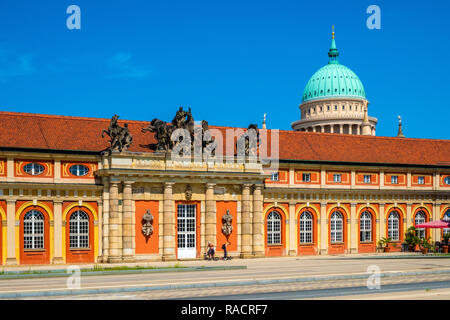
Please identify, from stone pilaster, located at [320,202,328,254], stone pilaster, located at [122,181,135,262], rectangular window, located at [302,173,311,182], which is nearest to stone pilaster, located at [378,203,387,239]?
stone pilaster, located at [320,202,328,254]

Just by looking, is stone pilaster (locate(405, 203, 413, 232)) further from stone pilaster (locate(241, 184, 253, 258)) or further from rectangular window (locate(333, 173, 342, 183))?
stone pilaster (locate(241, 184, 253, 258))

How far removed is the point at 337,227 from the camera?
60.2 meters

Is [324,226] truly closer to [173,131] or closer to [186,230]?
[186,230]

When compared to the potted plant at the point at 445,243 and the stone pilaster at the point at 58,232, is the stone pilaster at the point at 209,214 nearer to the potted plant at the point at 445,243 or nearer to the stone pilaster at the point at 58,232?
the stone pilaster at the point at 58,232

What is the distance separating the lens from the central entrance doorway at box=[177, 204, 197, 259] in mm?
52312

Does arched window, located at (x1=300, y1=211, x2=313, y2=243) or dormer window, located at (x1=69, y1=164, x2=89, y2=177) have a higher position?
dormer window, located at (x1=69, y1=164, x2=89, y2=177)

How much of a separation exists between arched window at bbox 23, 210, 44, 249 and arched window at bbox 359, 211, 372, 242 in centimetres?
2986

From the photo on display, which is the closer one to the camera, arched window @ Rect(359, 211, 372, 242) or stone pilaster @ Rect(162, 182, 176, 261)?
stone pilaster @ Rect(162, 182, 176, 261)

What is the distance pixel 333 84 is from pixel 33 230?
270 feet

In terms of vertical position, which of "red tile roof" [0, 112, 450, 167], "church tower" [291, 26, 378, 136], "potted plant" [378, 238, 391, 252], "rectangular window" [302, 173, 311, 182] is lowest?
"potted plant" [378, 238, 391, 252]

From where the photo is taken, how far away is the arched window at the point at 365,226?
6103cm
